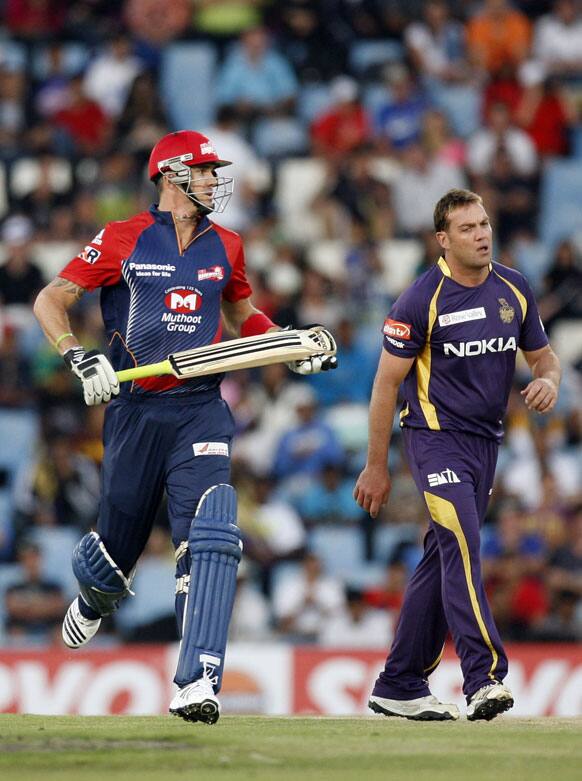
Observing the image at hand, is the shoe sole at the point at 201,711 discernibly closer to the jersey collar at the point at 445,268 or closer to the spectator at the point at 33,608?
the jersey collar at the point at 445,268

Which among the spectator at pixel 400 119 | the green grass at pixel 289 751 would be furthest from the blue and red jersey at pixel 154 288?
the spectator at pixel 400 119

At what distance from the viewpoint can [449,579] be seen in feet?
21.1

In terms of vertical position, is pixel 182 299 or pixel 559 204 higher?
pixel 559 204

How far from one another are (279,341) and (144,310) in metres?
0.54

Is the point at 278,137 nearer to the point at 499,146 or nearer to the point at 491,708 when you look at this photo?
the point at 499,146

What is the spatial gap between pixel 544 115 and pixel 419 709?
9.30m

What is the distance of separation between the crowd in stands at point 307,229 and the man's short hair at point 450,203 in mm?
5102

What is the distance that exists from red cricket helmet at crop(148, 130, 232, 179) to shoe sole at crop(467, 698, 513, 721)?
92.2 inches

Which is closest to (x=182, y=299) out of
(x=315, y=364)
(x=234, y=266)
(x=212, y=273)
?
(x=212, y=273)

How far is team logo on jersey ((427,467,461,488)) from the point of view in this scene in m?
6.47

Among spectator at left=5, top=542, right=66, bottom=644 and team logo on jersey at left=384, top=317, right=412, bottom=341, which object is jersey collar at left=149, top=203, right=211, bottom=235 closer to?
team logo on jersey at left=384, top=317, right=412, bottom=341

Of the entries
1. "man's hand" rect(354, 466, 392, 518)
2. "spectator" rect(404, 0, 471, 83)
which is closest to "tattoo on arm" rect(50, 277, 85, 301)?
"man's hand" rect(354, 466, 392, 518)

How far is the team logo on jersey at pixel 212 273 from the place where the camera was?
6578 millimetres

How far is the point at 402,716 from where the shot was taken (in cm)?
689
